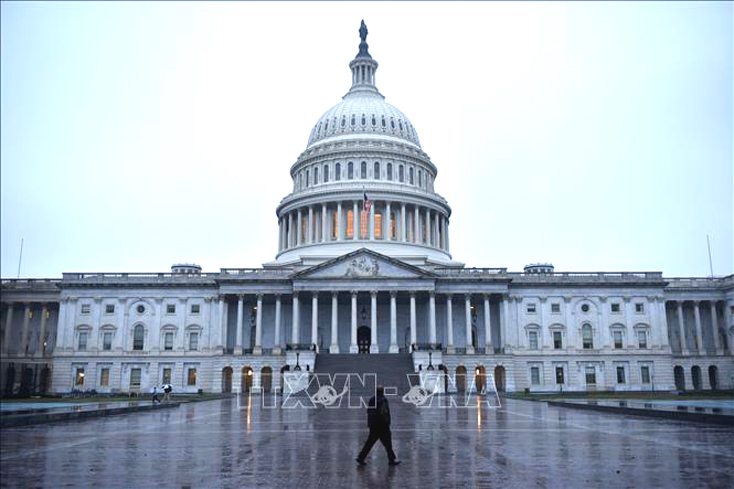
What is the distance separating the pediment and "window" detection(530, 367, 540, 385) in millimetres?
18100

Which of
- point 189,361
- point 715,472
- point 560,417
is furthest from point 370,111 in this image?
point 715,472

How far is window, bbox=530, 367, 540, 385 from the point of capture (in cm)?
8469

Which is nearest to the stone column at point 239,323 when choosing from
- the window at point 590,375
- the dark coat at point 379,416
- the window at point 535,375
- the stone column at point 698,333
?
the window at point 535,375

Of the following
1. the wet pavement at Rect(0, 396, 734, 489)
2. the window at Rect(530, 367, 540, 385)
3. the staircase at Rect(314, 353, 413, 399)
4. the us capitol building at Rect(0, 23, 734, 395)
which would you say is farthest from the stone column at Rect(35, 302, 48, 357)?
the wet pavement at Rect(0, 396, 734, 489)

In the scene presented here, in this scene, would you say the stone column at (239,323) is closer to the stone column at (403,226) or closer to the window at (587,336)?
the stone column at (403,226)

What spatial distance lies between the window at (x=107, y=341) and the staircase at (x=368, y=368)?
30.0 m

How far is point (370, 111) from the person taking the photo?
365 ft

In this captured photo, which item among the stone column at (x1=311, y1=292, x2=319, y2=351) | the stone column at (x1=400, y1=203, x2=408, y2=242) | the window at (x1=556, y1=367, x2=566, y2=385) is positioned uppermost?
the stone column at (x1=400, y1=203, x2=408, y2=242)

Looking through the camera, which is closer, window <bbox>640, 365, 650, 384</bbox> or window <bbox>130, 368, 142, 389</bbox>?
window <bbox>130, 368, 142, 389</bbox>

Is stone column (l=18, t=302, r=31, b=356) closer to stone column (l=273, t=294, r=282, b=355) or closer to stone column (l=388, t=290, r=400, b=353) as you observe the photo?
stone column (l=273, t=294, r=282, b=355)

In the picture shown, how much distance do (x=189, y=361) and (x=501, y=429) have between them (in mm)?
64937

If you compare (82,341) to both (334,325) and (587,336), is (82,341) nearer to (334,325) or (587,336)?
(334,325)

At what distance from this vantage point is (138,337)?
284 ft

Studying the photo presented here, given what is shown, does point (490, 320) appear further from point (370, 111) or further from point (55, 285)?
point (55, 285)
